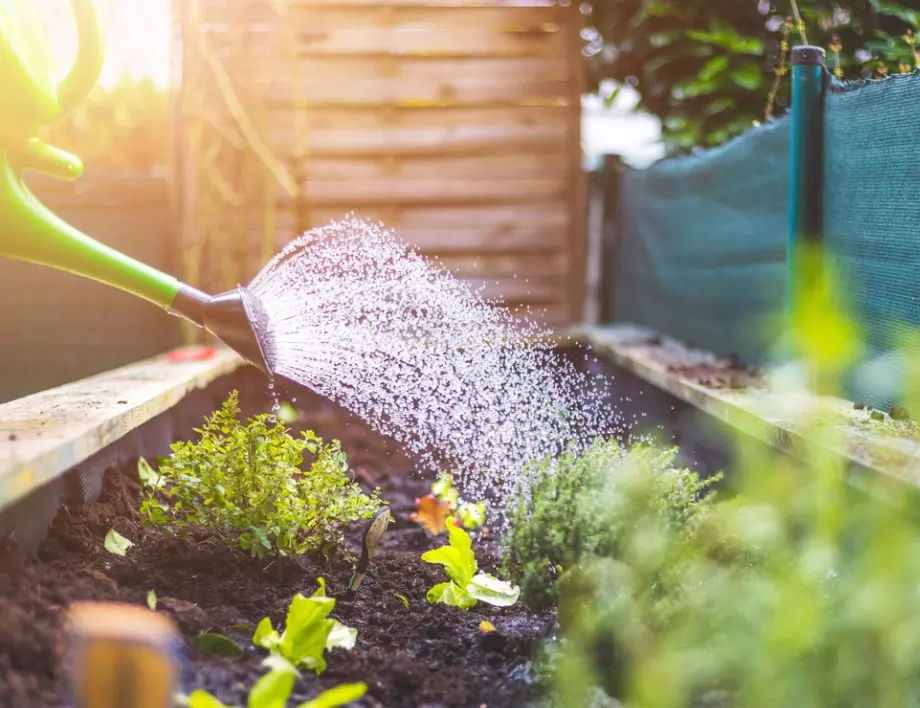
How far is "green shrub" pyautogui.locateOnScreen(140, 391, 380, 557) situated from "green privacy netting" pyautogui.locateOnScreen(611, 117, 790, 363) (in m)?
1.67

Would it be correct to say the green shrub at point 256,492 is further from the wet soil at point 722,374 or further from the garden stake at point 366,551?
the wet soil at point 722,374

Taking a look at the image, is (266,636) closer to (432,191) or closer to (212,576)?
(212,576)

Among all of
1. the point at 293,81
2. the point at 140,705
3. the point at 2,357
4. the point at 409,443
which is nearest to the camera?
the point at 140,705

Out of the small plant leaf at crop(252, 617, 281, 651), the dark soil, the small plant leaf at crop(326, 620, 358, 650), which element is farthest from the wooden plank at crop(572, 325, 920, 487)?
the small plant leaf at crop(252, 617, 281, 651)

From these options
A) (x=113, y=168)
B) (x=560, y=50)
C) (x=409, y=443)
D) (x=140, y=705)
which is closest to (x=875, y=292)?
(x=409, y=443)

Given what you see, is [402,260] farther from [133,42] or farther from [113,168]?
[113,168]

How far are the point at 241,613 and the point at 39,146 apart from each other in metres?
1.17

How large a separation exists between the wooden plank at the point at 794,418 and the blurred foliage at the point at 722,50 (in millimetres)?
1025

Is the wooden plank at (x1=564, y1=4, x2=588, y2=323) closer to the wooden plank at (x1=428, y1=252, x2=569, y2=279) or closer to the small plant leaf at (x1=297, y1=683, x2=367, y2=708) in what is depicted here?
the wooden plank at (x1=428, y1=252, x2=569, y2=279)

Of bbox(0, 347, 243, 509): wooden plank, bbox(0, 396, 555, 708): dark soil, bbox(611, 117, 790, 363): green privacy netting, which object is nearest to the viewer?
bbox(0, 396, 555, 708): dark soil

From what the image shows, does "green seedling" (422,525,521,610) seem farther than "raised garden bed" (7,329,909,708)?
Yes

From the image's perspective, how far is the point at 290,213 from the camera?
17.1 ft

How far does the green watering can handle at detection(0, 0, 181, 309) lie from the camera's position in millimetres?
2021

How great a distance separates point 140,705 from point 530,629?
0.91 m
